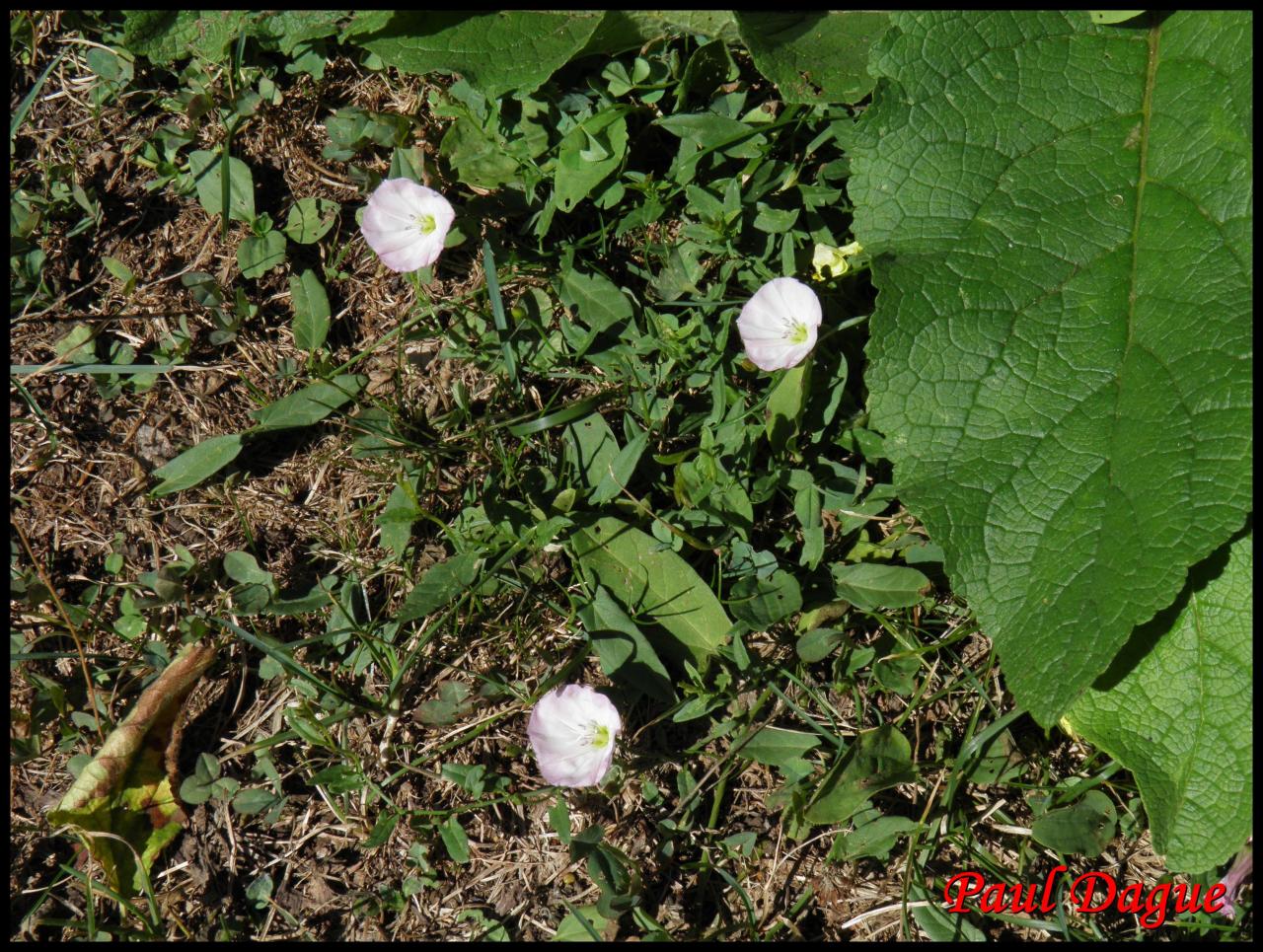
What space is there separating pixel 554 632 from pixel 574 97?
4.85ft

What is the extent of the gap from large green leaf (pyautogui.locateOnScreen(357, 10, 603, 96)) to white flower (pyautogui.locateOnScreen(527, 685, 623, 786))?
1.52 m

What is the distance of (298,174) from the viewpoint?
3049 millimetres

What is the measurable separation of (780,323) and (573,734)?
45.8 inches

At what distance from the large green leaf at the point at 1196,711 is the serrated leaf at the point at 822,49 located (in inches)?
53.6

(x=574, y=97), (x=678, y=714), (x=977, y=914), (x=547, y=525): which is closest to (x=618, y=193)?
(x=574, y=97)

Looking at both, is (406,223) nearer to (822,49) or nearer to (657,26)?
(657,26)

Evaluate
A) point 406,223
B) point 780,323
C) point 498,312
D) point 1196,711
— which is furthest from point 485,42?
point 1196,711

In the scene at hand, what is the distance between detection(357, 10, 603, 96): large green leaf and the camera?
250cm

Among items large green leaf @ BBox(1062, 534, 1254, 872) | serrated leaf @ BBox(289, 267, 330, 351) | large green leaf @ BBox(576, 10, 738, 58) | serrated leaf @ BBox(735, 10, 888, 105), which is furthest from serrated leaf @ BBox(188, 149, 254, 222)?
large green leaf @ BBox(1062, 534, 1254, 872)

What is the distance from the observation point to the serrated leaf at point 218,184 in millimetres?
3004

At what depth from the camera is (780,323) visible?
2.59m

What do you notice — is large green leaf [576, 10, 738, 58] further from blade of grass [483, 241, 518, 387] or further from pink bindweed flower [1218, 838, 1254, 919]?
pink bindweed flower [1218, 838, 1254, 919]

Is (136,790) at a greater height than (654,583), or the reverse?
(654,583)

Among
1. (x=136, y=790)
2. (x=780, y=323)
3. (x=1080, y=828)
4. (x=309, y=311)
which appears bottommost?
(x=136, y=790)
